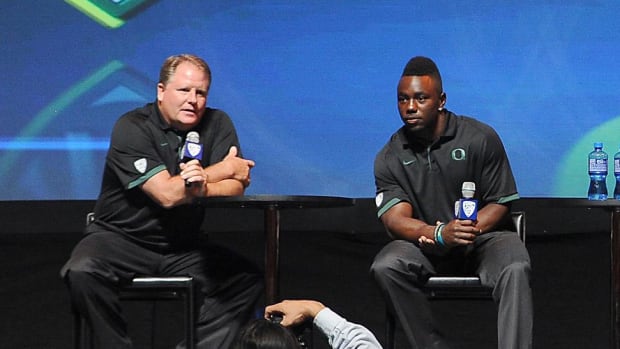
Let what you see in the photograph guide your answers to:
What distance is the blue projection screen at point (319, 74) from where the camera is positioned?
5.19m

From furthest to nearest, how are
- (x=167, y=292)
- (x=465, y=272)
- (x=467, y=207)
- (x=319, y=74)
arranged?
(x=319, y=74) → (x=465, y=272) → (x=167, y=292) → (x=467, y=207)

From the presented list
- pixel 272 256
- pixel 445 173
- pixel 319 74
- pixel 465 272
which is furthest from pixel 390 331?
pixel 319 74

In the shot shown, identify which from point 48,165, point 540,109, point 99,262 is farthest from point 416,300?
point 48,165

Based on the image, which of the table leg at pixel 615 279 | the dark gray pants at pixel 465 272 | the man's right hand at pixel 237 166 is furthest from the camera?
the man's right hand at pixel 237 166

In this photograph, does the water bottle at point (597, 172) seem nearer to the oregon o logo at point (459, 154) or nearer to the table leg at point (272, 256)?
the oregon o logo at point (459, 154)

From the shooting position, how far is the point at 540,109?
17.2 ft

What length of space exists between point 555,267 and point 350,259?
992 mm

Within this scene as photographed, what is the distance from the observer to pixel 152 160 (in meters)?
3.91

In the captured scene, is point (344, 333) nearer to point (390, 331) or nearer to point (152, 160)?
point (390, 331)

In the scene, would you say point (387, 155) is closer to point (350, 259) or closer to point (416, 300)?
point (416, 300)

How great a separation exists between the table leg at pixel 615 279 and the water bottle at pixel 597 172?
0.62 meters

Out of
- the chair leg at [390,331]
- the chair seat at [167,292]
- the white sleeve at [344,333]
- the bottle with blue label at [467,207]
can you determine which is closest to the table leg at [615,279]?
the bottle with blue label at [467,207]

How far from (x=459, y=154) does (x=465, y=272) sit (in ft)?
1.42

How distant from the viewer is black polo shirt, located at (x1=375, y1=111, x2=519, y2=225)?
156 inches
